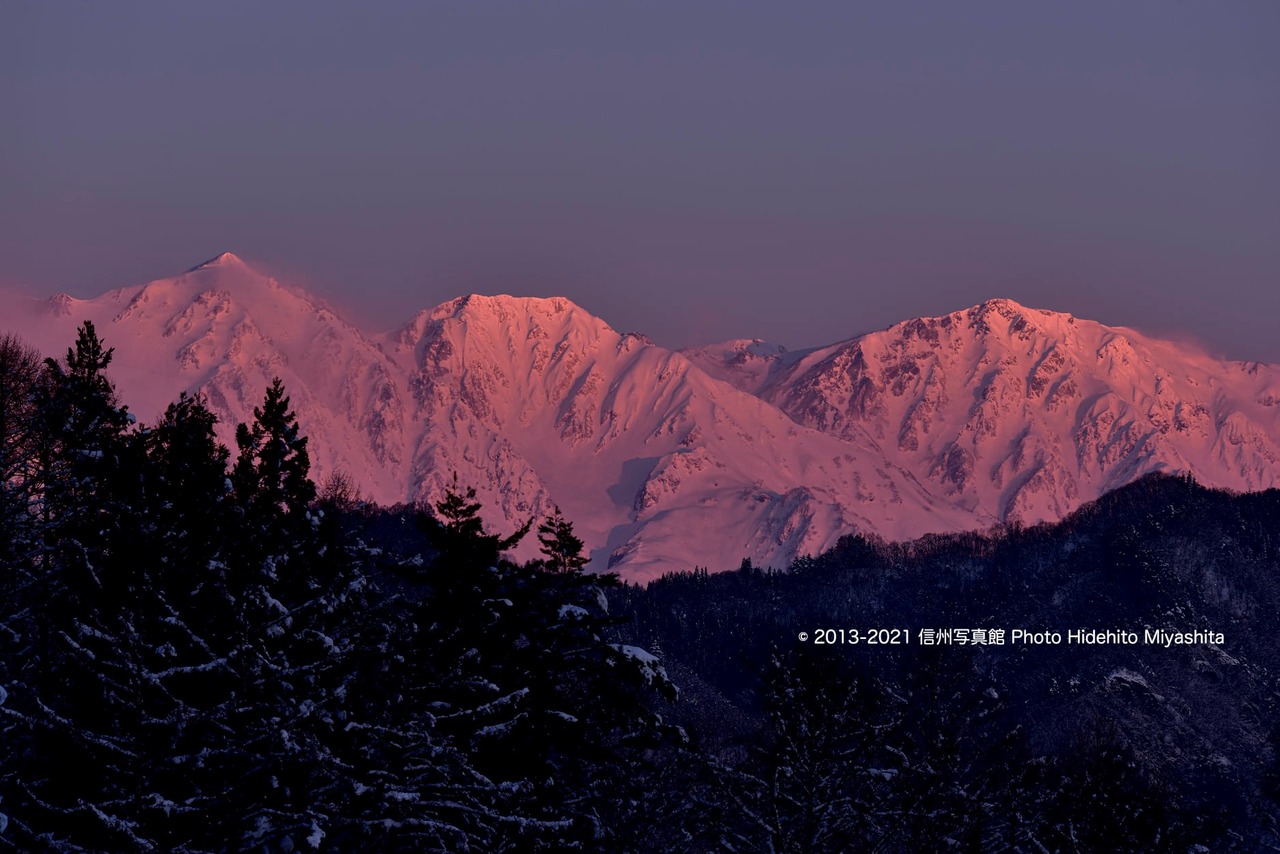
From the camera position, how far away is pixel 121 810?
32156 millimetres

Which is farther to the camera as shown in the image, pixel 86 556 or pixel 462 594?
pixel 462 594

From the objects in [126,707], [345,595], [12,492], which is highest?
[12,492]

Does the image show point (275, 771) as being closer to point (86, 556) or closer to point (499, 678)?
point (86, 556)

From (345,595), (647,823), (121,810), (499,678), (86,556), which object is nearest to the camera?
(121,810)

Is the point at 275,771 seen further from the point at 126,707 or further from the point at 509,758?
the point at 509,758

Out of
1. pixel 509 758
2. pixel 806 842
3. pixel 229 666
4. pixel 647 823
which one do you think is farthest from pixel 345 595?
pixel 647 823

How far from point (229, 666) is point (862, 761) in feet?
48.4

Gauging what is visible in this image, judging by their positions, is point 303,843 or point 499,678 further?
point 499,678

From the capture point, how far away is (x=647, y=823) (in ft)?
164

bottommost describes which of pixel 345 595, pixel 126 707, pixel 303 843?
pixel 303 843

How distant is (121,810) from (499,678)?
13.0m

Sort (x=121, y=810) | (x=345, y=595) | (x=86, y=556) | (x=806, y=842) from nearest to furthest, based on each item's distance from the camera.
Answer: (x=121, y=810) → (x=86, y=556) → (x=345, y=595) → (x=806, y=842)

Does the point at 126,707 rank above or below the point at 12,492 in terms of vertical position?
below

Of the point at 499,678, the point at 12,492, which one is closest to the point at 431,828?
the point at 499,678
